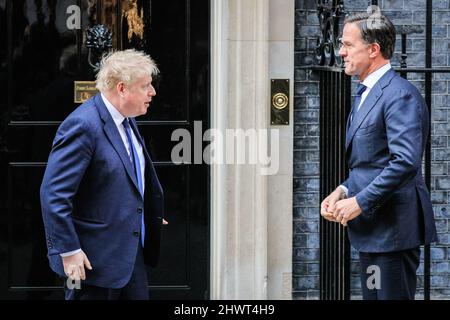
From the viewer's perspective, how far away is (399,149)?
4.20 metres

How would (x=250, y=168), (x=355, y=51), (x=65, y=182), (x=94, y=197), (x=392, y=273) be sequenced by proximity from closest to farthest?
1. (x=65, y=182)
2. (x=94, y=197)
3. (x=392, y=273)
4. (x=355, y=51)
5. (x=250, y=168)

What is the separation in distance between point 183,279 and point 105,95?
6.72 ft

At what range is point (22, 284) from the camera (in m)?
6.11

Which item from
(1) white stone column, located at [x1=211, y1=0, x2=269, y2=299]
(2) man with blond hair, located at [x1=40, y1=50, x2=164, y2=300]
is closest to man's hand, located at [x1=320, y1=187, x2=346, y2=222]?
(2) man with blond hair, located at [x1=40, y1=50, x2=164, y2=300]

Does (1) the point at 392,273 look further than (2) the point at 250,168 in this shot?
No

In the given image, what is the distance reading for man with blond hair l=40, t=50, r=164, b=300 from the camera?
4.18 meters

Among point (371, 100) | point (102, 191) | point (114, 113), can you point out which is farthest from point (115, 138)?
point (371, 100)

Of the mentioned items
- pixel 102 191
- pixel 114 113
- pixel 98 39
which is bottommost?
pixel 102 191

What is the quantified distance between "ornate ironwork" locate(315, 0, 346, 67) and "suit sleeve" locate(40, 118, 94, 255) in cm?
170

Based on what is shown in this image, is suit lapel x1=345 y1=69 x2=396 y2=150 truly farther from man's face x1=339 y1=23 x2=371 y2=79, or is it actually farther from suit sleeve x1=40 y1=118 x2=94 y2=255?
suit sleeve x1=40 y1=118 x2=94 y2=255

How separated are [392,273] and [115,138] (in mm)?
1334

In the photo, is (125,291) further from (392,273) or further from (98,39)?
(98,39)
